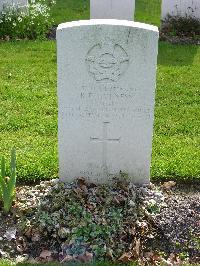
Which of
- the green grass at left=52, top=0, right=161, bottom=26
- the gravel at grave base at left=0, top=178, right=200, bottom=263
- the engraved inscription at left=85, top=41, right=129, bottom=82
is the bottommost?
the gravel at grave base at left=0, top=178, right=200, bottom=263

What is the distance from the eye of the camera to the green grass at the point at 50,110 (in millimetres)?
5906

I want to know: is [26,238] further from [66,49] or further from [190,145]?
[190,145]

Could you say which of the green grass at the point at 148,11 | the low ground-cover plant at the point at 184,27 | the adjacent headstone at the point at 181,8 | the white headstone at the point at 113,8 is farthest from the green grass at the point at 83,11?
the white headstone at the point at 113,8

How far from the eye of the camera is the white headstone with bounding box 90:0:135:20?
35.9 ft

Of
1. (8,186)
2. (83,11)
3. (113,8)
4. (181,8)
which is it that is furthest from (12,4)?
(8,186)

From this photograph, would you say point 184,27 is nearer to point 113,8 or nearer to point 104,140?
point 113,8

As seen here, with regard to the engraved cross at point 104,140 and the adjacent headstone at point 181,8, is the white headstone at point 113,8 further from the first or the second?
the engraved cross at point 104,140

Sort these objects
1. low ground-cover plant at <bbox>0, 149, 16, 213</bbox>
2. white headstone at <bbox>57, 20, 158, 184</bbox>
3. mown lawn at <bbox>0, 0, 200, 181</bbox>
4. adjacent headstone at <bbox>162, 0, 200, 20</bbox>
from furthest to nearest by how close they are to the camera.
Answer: adjacent headstone at <bbox>162, 0, 200, 20</bbox> < mown lawn at <bbox>0, 0, 200, 181</bbox> < low ground-cover plant at <bbox>0, 149, 16, 213</bbox> < white headstone at <bbox>57, 20, 158, 184</bbox>

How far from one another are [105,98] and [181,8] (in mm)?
6985

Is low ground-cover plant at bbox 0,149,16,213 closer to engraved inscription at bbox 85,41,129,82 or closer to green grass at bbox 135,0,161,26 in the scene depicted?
engraved inscription at bbox 85,41,129,82

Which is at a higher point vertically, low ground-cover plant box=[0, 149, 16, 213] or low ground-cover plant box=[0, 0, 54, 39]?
low ground-cover plant box=[0, 0, 54, 39]

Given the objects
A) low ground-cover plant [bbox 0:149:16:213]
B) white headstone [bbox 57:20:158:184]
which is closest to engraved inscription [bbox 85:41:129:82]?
white headstone [bbox 57:20:158:184]

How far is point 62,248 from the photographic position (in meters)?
4.58

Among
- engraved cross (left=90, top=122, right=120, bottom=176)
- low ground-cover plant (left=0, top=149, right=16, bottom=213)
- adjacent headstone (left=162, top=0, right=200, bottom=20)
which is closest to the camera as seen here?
low ground-cover plant (left=0, top=149, right=16, bottom=213)
